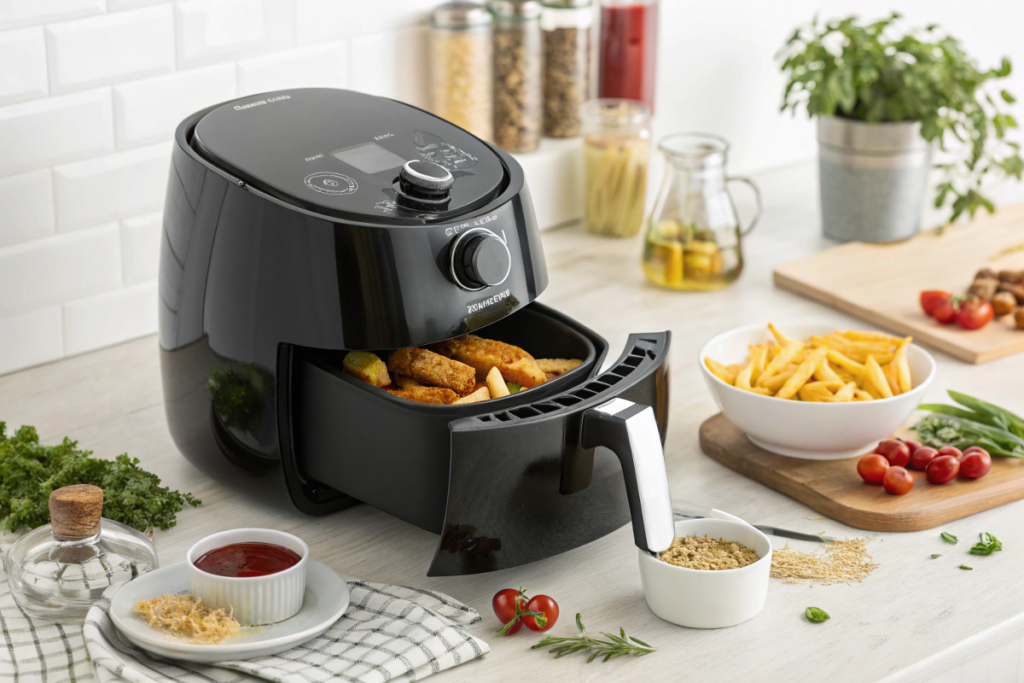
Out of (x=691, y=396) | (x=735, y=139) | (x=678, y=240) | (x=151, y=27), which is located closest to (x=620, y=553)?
(x=691, y=396)

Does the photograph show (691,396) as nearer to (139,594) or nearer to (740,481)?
(740,481)

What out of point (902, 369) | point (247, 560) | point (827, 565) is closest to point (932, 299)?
point (902, 369)

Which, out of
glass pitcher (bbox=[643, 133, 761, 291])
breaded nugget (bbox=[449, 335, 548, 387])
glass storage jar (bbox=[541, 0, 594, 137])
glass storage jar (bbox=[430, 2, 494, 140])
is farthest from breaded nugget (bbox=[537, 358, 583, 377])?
glass storage jar (bbox=[541, 0, 594, 137])

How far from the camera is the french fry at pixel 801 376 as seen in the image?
1.19 metres

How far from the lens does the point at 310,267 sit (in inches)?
39.7

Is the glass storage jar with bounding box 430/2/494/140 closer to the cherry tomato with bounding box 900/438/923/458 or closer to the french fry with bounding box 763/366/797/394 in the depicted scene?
the french fry with bounding box 763/366/797/394

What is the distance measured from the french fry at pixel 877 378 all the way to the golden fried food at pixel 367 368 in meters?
0.50

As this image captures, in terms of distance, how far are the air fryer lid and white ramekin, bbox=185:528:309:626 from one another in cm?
30

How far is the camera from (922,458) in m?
1.20

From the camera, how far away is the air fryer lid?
40.5 inches

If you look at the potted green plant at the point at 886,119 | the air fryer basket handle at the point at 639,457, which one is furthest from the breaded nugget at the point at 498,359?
the potted green plant at the point at 886,119

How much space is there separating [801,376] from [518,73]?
77cm

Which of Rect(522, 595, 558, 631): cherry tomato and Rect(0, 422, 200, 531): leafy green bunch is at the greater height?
Rect(0, 422, 200, 531): leafy green bunch

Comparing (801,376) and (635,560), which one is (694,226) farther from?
(635,560)
